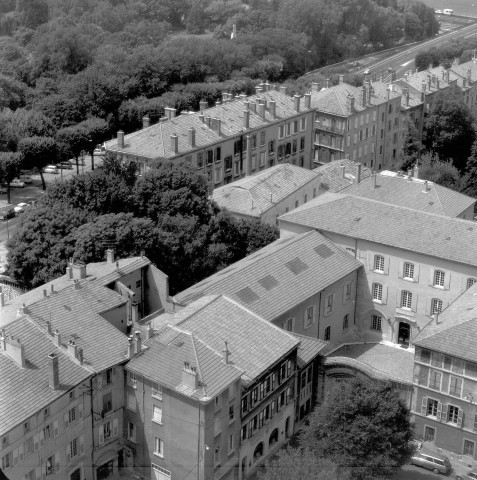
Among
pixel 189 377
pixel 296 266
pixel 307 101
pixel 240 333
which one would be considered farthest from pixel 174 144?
pixel 189 377

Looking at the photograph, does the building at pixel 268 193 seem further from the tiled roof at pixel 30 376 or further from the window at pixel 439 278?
the tiled roof at pixel 30 376

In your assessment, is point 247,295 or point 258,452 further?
point 247,295

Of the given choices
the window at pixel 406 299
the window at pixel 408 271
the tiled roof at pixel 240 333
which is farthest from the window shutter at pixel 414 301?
the tiled roof at pixel 240 333

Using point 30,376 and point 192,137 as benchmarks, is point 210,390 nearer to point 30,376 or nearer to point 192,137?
point 30,376

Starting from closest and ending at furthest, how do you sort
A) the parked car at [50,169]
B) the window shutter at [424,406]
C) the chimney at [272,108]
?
1. the window shutter at [424,406]
2. the chimney at [272,108]
3. the parked car at [50,169]

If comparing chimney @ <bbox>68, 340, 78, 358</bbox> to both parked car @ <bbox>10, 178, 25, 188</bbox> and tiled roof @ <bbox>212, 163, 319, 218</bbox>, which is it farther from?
parked car @ <bbox>10, 178, 25, 188</bbox>
